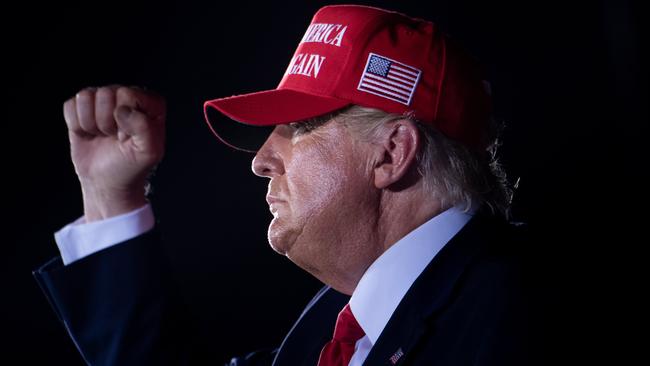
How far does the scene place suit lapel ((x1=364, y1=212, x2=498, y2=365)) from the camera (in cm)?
107

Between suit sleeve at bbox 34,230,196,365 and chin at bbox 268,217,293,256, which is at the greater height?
chin at bbox 268,217,293,256

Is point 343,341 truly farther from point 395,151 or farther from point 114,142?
point 114,142

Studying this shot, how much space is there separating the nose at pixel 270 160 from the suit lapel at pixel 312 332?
0.32 metres

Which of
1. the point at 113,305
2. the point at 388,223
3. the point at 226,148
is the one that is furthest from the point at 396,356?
the point at 226,148

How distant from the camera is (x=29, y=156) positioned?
211 cm

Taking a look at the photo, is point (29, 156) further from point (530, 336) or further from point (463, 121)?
point (530, 336)

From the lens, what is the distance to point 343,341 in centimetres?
122

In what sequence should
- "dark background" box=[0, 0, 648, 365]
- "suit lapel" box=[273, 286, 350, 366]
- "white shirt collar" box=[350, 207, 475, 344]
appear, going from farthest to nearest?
"dark background" box=[0, 0, 648, 365] → "suit lapel" box=[273, 286, 350, 366] → "white shirt collar" box=[350, 207, 475, 344]

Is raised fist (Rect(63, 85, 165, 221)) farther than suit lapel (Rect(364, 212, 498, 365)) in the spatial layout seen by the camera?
Yes

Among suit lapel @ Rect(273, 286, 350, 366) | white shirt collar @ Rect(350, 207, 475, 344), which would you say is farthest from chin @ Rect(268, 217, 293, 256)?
suit lapel @ Rect(273, 286, 350, 366)

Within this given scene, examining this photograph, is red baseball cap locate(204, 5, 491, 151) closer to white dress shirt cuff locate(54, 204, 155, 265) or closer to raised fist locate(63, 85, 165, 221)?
raised fist locate(63, 85, 165, 221)

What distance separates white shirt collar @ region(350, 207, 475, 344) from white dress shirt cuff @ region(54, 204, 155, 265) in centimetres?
51

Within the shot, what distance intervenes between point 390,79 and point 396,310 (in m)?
0.36

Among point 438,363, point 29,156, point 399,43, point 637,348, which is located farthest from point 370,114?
point 29,156
